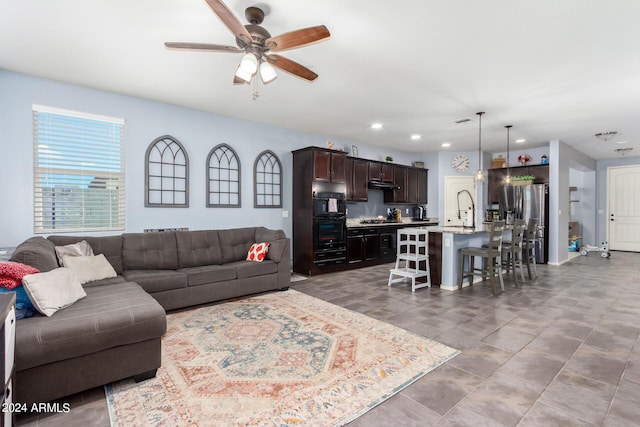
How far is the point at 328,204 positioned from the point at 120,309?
3928mm

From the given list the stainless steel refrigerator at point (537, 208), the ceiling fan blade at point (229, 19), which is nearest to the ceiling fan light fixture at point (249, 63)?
the ceiling fan blade at point (229, 19)

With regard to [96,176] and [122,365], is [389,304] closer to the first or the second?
[122,365]

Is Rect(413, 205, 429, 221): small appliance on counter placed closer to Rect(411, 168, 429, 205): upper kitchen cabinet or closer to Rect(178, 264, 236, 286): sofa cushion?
Rect(411, 168, 429, 205): upper kitchen cabinet

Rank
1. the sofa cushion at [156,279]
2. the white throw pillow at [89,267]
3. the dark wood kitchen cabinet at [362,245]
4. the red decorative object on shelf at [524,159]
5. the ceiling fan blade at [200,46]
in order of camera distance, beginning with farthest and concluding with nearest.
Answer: the red decorative object on shelf at [524,159] → the dark wood kitchen cabinet at [362,245] → the sofa cushion at [156,279] → the white throw pillow at [89,267] → the ceiling fan blade at [200,46]

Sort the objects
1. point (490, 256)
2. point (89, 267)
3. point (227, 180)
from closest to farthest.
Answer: point (89, 267) → point (490, 256) → point (227, 180)

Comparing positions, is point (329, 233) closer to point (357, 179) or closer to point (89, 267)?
point (357, 179)

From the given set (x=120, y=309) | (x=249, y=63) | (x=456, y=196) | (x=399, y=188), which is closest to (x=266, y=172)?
(x=249, y=63)

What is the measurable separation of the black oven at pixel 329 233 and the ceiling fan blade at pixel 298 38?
135 inches

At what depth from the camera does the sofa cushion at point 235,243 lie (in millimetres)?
4531

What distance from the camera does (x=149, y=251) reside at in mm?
3941

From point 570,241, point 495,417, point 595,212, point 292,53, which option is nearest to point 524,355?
point 495,417

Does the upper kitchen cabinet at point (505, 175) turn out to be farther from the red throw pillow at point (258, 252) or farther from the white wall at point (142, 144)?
the red throw pillow at point (258, 252)

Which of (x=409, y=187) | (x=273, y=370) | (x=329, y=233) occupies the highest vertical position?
(x=409, y=187)

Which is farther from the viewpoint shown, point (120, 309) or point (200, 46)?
point (200, 46)
